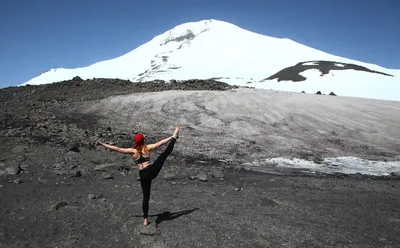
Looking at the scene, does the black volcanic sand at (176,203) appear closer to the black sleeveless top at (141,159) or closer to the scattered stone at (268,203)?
the scattered stone at (268,203)

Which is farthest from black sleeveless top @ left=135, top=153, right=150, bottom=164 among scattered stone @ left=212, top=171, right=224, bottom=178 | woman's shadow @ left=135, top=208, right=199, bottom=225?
scattered stone @ left=212, top=171, right=224, bottom=178

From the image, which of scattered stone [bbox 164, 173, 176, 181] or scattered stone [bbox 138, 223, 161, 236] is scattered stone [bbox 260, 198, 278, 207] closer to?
scattered stone [bbox 138, 223, 161, 236]

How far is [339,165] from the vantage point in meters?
13.9

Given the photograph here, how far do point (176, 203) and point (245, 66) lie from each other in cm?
8916

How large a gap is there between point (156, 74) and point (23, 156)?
3290 inches

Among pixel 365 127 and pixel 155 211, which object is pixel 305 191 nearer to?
pixel 155 211

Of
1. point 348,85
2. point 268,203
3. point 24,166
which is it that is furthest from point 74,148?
point 348,85

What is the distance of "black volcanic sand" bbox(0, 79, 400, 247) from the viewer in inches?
278

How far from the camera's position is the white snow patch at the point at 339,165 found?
13.1 meters

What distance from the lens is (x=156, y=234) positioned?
7051mm

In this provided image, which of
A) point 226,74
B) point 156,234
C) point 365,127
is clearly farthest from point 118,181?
point 226,74

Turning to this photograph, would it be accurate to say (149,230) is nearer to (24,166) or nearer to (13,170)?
(13,170)

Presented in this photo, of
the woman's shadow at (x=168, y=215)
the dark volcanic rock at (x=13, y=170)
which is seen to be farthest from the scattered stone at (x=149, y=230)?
the dark volcanic rock at (x=13, y=170)

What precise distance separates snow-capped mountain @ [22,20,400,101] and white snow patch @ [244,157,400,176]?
85.7ft
